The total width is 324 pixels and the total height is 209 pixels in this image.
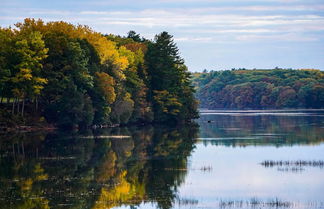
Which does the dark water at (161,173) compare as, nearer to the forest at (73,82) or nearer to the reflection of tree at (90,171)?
the reflection of tree at (90,171)

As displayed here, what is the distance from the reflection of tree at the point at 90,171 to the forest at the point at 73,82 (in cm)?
1594

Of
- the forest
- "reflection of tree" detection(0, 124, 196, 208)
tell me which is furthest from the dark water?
the forest

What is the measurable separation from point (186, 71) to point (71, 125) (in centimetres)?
4110

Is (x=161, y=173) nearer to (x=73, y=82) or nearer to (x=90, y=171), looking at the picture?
(x=90, y=171)

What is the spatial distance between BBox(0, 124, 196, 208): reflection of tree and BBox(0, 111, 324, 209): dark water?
47 mm

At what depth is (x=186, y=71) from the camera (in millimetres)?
128250

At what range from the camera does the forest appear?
84062 millimetres

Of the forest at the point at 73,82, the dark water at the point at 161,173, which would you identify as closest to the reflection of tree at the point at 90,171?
the dark water at the point at 161,173

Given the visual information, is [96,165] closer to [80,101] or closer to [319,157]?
[319,157]

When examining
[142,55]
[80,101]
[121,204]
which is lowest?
[121,204]

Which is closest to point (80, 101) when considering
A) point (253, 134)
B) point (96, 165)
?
point (253, 134)

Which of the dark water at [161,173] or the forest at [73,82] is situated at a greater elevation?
the forest at [73,82]

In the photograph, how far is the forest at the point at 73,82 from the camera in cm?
8406

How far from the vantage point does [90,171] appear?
44812 millimetres
